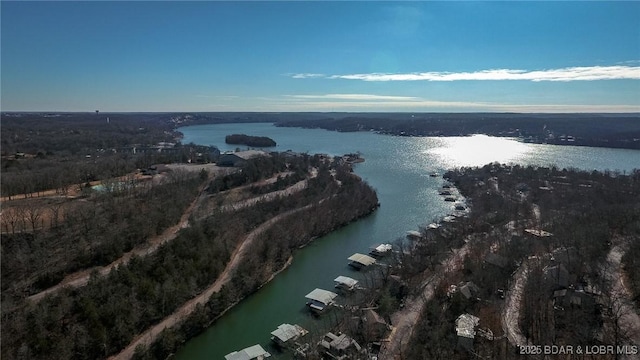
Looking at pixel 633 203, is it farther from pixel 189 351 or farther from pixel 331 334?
pixel 189 351

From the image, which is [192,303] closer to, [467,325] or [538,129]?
[467,325]

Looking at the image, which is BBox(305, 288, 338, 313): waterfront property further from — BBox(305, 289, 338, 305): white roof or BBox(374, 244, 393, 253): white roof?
BBox(374, 244, 393, 253): white roof

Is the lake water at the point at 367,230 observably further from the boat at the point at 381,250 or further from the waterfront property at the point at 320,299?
the boat at the point at 381,250

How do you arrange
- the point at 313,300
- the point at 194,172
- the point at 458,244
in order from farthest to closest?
1. the point at 194,172
2. the point at 458,244
3. the point at 313,300

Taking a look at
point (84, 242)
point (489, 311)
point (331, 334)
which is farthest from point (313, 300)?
point (84, 242)

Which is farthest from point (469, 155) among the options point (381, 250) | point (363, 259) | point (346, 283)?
point (346, 283)

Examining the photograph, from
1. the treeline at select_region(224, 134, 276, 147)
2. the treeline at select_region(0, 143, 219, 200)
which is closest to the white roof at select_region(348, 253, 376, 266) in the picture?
the treeline at select_region(0, 143, 219, 200)

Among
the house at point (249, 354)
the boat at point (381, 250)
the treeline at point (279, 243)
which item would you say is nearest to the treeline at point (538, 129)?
the treeline at point (279, 243)
